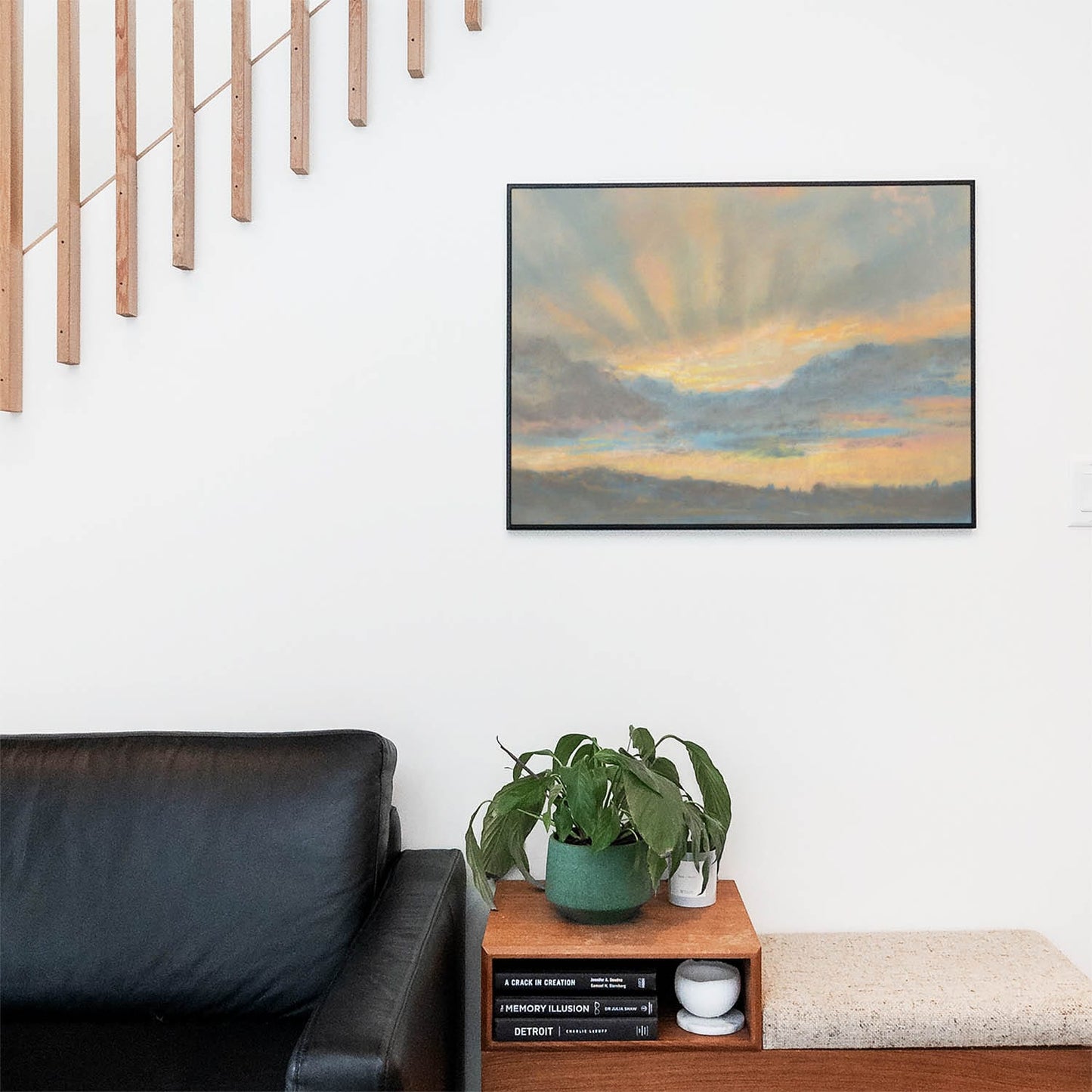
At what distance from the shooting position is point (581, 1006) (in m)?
1.71

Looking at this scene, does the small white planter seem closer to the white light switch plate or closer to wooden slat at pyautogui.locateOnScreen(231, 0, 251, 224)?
the white light switch plate

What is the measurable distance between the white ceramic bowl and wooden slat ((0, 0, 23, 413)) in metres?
1.70

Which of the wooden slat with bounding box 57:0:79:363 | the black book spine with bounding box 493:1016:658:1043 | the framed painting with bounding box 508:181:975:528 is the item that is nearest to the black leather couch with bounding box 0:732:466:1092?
the black book spine with bounding box 493:1016:658:1043

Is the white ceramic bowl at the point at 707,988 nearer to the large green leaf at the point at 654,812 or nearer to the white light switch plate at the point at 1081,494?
the large green leaf at the point at 654,812

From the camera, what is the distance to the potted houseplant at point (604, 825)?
5.63 feet

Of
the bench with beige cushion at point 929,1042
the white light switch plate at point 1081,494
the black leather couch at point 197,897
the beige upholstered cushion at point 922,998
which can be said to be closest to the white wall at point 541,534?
the white light switch plate at point 1081,494

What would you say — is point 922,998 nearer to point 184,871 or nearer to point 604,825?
point 604,825

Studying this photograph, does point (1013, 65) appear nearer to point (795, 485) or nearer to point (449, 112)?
point (795, 485)

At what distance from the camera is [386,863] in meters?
1.94

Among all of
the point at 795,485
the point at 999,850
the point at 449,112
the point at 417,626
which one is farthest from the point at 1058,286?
the point at 417,626

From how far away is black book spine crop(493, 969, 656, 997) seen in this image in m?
1.71

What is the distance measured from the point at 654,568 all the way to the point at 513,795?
568 millimetres

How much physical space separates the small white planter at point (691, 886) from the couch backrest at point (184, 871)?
1.79ft

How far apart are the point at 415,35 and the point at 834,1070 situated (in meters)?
2.05
